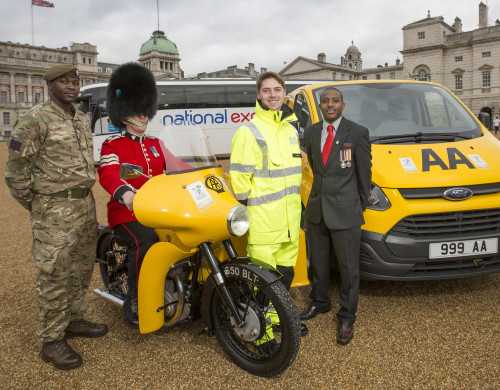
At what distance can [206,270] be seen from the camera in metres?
2.82

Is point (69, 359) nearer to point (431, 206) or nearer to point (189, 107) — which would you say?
point (431, 206)

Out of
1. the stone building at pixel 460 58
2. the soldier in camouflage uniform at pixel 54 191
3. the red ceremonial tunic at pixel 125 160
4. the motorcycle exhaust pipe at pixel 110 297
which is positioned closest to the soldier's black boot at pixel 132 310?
the motorcycle exhaust pipe at pixel 110 297

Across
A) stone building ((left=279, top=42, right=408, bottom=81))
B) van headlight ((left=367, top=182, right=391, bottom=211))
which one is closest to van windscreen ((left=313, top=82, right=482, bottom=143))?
van headlight ((left=367, top=182, right=391, bottom=211))

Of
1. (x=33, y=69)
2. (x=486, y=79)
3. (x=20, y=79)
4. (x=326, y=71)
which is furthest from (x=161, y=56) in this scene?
(x=486, y=79)

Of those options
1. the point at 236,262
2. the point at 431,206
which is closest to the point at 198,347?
the point at 236,262

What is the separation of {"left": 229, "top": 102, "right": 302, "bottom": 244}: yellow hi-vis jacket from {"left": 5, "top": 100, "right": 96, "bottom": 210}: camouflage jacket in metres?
1.14

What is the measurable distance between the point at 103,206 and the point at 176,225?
7.50m

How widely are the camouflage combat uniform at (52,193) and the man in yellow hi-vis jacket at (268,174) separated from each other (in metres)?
1.15

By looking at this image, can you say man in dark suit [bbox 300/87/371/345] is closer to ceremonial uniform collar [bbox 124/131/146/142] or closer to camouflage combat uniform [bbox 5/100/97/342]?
ceremonial uniform collar [bbox 124/131/146/142]

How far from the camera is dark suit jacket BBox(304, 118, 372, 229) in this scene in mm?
2938

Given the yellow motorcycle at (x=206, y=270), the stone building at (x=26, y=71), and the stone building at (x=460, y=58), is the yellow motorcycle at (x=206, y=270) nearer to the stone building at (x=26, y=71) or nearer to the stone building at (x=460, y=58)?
the stone building at (x=460, y=58)

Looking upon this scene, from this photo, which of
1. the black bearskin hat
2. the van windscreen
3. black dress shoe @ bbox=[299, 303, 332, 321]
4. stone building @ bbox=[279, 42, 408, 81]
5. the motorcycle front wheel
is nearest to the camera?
the motorcycle front wheel

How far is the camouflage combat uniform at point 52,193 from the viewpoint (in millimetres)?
2752

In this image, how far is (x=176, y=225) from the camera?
2389 millimetres
